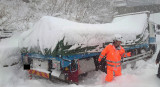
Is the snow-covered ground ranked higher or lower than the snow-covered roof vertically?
lower

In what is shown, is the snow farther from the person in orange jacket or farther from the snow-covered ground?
the person in orange jacket

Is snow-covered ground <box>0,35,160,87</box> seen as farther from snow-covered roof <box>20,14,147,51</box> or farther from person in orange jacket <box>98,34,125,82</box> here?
snow-covered roof <box>20,14,147,51</box>

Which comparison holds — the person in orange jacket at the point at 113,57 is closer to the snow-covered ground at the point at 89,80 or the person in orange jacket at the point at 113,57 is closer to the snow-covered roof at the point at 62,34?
the snow-covered ground at the point at 89,80

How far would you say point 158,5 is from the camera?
81.9 ft

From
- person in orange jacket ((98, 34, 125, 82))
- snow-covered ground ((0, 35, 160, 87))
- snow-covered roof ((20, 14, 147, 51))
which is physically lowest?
snow-covered ground ((0, 35, 160, 87))

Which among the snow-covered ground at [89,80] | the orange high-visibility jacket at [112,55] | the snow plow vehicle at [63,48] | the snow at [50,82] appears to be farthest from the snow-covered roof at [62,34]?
the snow-covered ground at [89,80]

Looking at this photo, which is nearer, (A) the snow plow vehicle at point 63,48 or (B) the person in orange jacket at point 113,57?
(A) the snow plow vehicle at point 63,48

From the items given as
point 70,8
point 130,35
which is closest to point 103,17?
point 70,8

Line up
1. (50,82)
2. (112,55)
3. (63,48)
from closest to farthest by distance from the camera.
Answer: (63,48) < (112,55) < (50,82)

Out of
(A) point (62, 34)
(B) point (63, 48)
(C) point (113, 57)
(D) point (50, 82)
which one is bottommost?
(D) point (50, 82)

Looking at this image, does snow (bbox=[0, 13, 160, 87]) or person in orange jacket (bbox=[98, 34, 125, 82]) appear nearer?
snow (bbox=[0, 13, 160, 87])

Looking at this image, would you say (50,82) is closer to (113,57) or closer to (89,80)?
(89,80)

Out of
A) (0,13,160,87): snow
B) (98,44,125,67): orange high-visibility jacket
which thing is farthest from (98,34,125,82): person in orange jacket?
(0,13,160,87): snow

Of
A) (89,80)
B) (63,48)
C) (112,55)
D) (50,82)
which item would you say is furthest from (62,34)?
(89,80)
